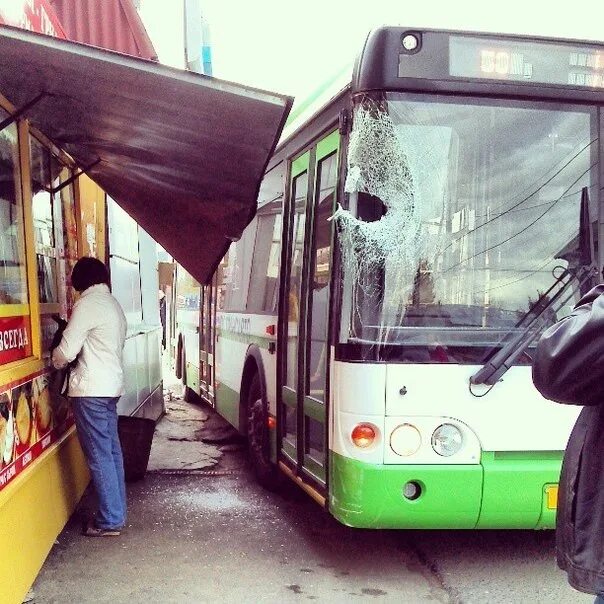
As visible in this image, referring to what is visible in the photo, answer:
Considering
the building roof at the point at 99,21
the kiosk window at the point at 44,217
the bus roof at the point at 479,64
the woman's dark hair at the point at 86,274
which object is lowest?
the woman's dark hair at the point at 86,274

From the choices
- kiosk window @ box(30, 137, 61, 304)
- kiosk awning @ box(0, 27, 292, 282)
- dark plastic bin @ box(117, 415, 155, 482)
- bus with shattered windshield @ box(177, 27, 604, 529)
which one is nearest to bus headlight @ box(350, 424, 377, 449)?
bus with shattered windshield @ box(177, 27, 604, 529)

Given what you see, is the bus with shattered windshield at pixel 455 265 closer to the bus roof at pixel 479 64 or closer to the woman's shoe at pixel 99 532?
the bus roof at pixel 479 64

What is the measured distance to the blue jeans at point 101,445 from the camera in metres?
4.94

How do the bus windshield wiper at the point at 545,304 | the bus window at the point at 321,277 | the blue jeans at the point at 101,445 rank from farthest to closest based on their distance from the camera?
the blue jeans at the point at 101,445
the bus window at the point at 321,277
the bus windshield wiper at the point at 545,304

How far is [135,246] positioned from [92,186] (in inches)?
92.5

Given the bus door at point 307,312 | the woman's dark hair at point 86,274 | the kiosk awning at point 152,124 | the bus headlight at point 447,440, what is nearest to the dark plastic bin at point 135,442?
the bus door at point 307,312

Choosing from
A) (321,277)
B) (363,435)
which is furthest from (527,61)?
(363,435)

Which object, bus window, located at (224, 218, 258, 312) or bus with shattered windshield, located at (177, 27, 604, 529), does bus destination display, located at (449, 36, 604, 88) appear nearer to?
bus with shattered windshield, located at (177, 27, 604, 529)

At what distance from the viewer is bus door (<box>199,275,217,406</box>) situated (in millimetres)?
8758

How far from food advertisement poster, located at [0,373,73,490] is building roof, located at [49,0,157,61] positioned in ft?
17.0

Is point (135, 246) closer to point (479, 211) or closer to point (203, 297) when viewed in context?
point (203, 297)

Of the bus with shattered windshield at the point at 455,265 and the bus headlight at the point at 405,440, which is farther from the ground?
the bus with shattered windshield at the point at 455,265

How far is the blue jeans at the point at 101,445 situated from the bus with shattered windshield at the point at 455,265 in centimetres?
156

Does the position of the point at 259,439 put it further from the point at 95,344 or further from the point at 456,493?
the point at 456,493
